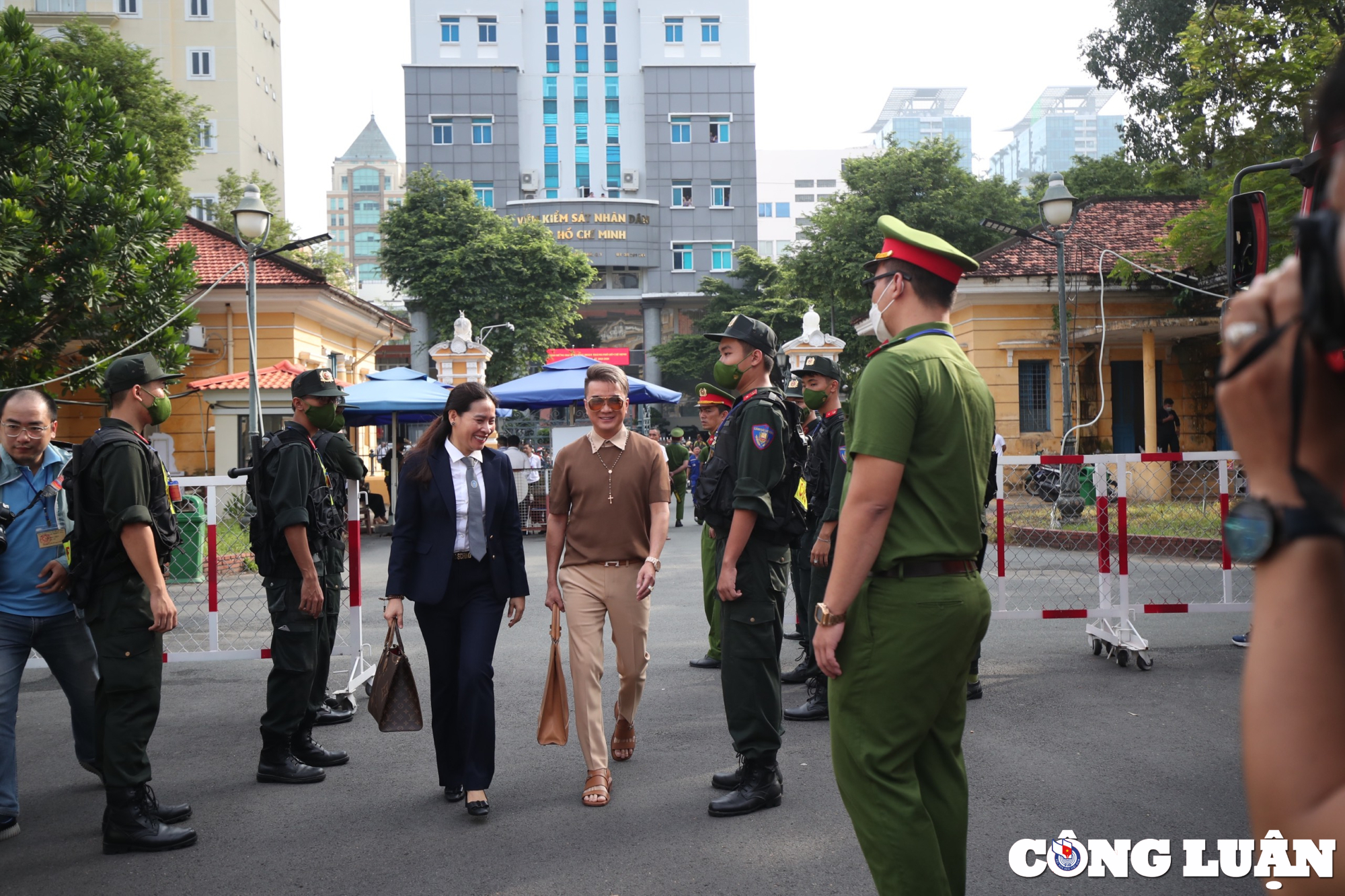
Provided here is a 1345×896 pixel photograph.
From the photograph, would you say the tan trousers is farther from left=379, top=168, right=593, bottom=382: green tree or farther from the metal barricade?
left=379, top=168, right=593, bottom=382: green tree

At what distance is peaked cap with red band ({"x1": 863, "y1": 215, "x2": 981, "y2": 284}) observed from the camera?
2.99 m

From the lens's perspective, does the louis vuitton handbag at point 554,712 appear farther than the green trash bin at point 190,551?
No

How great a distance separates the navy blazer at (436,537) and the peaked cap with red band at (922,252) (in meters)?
2.40

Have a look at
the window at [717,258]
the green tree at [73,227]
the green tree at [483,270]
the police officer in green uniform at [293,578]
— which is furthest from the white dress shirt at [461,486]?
the window at [717,258]

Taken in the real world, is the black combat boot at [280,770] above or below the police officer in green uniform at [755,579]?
below

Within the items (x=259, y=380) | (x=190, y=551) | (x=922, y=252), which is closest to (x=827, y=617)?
(x=922, y=252)

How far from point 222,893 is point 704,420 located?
4696mm

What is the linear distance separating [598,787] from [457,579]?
1155 mm

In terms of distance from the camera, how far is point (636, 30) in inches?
2530

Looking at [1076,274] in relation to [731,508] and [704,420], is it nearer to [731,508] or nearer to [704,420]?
[704,420]

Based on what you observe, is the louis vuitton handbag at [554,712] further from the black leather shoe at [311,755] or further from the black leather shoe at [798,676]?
the black leather shoe at [798,676]

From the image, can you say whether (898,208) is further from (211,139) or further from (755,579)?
(211,139)

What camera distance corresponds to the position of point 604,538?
4.93 m

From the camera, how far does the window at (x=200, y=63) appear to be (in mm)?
48938
